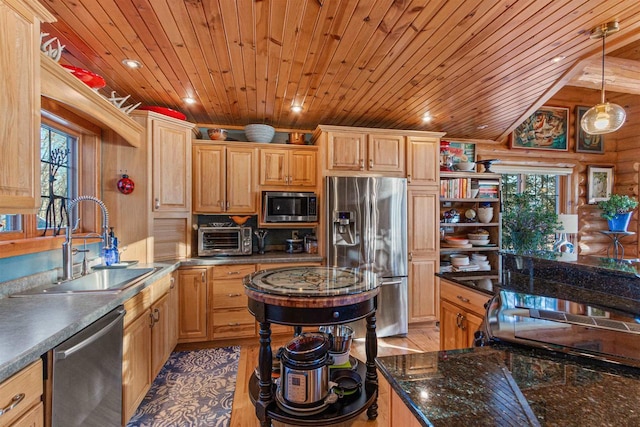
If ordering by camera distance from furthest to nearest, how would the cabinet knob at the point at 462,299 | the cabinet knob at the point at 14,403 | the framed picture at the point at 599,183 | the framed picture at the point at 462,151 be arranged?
the framed picture at the point at 599,183 → the framed picture at the point at 462,151 → the cabinet knob at the point at 462,299 → the cabinet knob at the point at 14,403

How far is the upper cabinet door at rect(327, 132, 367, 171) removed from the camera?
3.27m

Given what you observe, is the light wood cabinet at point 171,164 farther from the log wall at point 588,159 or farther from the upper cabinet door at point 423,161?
the log wall at point 588,159

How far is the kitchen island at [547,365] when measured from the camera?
0.62 meters

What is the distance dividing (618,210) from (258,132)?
4.95 m

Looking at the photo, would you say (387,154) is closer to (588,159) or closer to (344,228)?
(344,228)

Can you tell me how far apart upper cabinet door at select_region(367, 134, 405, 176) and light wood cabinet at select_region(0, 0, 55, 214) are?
276 cm

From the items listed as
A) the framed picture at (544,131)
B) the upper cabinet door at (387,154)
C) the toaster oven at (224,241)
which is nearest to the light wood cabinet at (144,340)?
the toaster oven at (224,241)

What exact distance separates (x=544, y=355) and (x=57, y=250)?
2.75m

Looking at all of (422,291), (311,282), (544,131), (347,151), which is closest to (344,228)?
(347,151)

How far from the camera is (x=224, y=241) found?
3.18 meters

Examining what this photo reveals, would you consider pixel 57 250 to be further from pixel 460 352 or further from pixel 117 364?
pixel 460 352

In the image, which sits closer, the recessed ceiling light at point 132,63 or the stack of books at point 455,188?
the recessed ceiling light at point 132,63

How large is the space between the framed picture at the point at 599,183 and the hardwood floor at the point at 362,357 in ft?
10.8

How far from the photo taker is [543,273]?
54.4 inches
